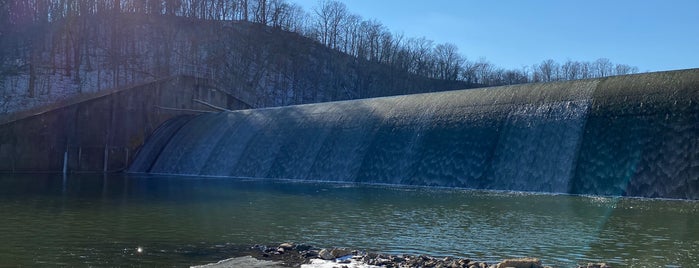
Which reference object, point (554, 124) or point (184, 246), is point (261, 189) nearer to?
point (554, 124)

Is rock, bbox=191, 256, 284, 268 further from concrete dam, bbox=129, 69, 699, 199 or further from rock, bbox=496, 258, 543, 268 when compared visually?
concrete dam, bbox=129, 69, 699, 199

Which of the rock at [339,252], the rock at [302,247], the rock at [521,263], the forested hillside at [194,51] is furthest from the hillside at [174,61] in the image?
the rock at [521,263]

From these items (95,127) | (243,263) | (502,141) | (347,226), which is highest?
(95,127)

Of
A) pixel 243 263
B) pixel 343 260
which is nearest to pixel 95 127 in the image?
pixel 243 263

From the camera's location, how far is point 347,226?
1318cm

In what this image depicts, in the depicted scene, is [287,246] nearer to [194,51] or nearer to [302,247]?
[302,247]

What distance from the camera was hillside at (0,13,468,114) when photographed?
48.7 metres

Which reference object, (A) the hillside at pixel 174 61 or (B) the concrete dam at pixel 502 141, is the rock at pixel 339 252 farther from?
(A) the hillside at pixel 174 61

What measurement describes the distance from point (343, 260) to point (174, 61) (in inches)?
1953

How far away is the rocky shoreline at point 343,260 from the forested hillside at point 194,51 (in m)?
40.6

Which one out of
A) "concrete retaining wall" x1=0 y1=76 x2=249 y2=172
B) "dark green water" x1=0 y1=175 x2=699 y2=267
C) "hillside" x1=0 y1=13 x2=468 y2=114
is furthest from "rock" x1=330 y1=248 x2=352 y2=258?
"hillside" x1=0 y1=13 x2=468 y2=114

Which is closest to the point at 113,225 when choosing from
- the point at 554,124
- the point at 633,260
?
the point at 633,260

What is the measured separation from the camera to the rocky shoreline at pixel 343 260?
8.59 metres

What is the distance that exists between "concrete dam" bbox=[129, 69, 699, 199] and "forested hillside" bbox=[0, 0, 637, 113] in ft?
70.5
